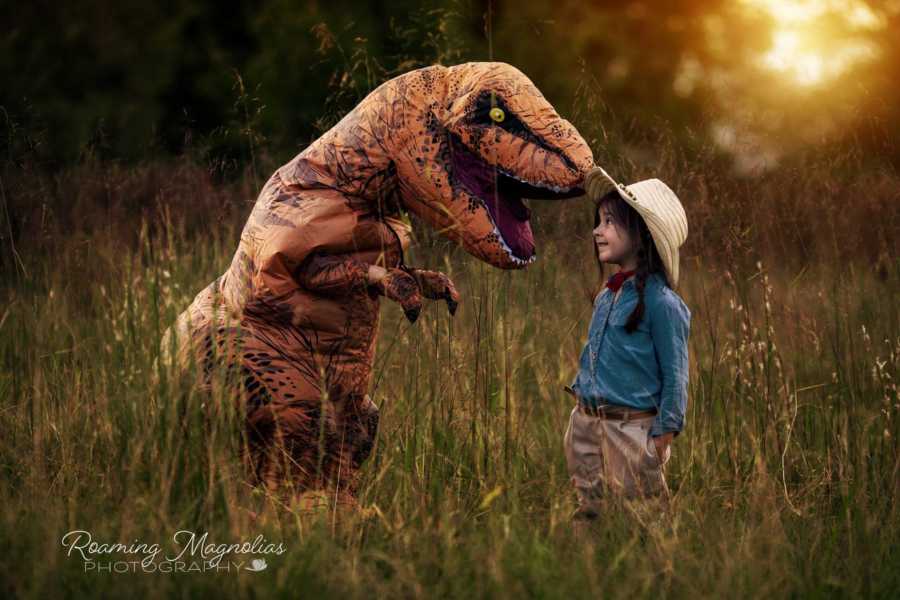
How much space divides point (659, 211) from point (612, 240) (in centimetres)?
17

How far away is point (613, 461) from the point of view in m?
3.24

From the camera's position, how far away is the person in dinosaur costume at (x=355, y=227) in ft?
10.2

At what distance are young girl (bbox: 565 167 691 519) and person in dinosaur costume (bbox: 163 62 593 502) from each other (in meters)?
0.27

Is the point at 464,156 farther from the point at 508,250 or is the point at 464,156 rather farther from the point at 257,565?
the point at 257,565

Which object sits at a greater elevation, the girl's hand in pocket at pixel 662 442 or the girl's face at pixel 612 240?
the girl's face at pixel 612 240

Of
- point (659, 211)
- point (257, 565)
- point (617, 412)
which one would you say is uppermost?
point (659, 211)

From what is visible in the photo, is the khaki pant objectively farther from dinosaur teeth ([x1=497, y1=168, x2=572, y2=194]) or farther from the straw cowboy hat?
dinosaur teeth ([x1=497, y1=168, x2=572, y2=194])

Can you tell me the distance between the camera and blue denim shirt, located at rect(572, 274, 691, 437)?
3174 mm

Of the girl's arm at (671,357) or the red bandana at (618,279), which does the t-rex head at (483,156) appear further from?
the girl's arm at (671,357)

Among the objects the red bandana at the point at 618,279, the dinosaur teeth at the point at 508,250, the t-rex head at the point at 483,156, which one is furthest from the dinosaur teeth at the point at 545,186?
the red bandana at the point at 618,279

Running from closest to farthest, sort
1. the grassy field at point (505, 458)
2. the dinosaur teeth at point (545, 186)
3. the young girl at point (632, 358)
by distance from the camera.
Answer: the grassy field at point (505, 458) < the dinosaur teeth at point (545, 186) < the young girl at point (632, 358)

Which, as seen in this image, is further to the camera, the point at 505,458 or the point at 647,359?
the point at 505,458

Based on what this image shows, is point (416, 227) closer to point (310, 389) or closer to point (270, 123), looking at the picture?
point (310, 389)

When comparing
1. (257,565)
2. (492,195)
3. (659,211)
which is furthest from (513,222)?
(257,565)
